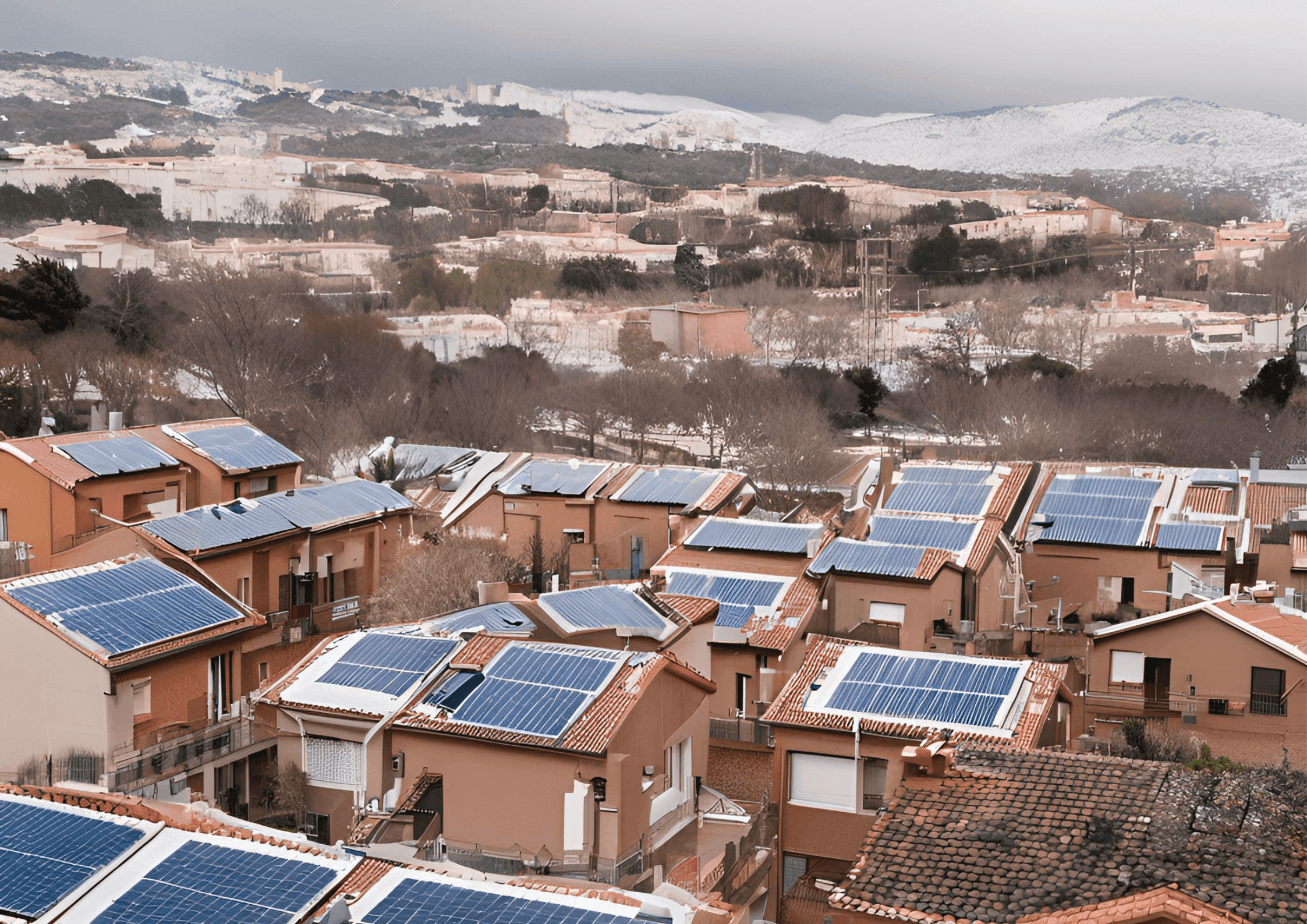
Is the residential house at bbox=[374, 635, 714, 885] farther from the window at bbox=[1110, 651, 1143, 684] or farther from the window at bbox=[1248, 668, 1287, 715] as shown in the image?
the window at bbox=[1248, 668, 1287, 715]

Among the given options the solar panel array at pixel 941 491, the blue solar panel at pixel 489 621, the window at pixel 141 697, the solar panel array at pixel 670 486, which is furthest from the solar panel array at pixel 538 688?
the solar panel array at pixel 670 486

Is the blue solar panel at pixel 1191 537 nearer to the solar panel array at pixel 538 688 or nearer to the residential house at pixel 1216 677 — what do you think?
the residential house at pixel 1216 677

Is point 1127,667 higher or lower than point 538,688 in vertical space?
lower

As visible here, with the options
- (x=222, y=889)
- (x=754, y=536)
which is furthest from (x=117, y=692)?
(x=754, y=536)

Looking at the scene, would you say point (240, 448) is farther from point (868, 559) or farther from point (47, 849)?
point (47, 849)

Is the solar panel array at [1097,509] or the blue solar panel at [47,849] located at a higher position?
the blue solar panel at [47,849]
